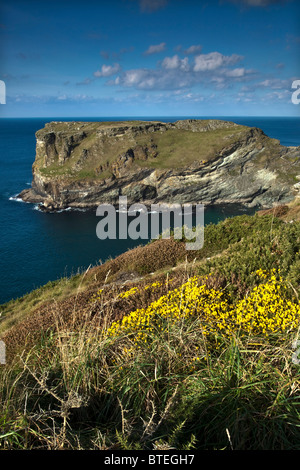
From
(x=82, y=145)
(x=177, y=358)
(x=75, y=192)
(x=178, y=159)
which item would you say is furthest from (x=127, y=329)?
(x=82, y=145)

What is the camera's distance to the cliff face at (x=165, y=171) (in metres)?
93.4

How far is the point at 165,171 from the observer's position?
→ 9462 cm

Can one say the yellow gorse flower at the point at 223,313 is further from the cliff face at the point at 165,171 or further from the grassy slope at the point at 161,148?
the grassy slope at the point at 161,148

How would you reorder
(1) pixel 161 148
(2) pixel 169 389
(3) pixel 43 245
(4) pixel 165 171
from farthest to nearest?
(1) pixel 161 148, (4) pixel 165 171, (3) pixel 43 245, (2) pixel 169 389

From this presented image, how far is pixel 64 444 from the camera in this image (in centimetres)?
298

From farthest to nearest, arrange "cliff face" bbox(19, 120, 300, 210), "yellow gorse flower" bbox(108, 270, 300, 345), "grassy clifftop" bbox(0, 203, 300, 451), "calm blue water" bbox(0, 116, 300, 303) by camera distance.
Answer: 1. "cliff face" bbox(19, 120, 300, 210)
2. "calm blue water" bbox(0, 116, 300, 303)
3. "yellow gorse flower" bbox(108, 270, 300, 345)
4. "grassy clifftop" bbox(0, 203, 300, 451)

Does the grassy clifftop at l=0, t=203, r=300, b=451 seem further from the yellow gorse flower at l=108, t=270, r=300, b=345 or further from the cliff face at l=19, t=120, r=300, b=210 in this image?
the cliff face at l=19, t=120, r=300, b=210

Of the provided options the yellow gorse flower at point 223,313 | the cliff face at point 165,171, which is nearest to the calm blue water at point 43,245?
the cliff face at point 165,171

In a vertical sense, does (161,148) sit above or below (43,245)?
above

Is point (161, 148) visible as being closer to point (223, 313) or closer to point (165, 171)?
point (165, 171)

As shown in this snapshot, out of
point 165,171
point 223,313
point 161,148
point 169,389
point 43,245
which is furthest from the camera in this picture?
point 161,148

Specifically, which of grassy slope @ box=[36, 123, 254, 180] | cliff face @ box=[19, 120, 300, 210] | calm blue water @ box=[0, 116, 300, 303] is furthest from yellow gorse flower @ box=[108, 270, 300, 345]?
grassy slope @ box=[36, 123, 254, 180]

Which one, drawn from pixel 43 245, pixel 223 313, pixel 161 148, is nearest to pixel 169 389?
pixel 223 313

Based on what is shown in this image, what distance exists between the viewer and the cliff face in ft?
306
